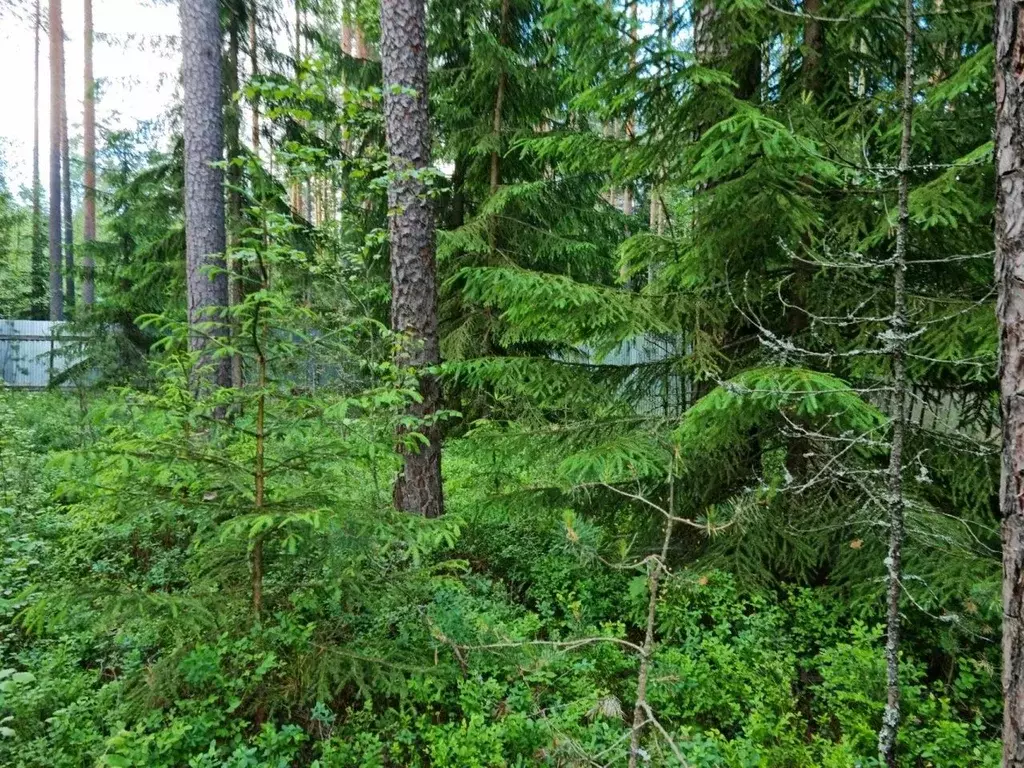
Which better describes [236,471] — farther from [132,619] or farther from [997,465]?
[997,465]

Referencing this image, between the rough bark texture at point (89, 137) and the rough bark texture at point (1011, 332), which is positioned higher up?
the rough bark texture at point (89, 137)

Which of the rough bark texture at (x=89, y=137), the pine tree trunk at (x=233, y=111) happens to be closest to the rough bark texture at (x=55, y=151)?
the rough bark texture at (x=89, y=137)

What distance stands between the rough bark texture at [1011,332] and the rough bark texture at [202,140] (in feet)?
22.2

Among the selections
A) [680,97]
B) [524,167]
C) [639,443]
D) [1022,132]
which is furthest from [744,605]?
[524,167]

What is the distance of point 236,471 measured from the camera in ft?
9.41

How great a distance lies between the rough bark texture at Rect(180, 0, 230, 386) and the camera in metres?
6.42

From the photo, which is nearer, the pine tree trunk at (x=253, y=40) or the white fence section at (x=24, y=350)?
the pine tree trunk at (x=253, y=40)

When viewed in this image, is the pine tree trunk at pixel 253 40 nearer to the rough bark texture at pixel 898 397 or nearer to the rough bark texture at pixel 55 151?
the rough bark texture at pixel 898 397

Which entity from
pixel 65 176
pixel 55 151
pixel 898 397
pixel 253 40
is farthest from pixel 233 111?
pixel 65 176

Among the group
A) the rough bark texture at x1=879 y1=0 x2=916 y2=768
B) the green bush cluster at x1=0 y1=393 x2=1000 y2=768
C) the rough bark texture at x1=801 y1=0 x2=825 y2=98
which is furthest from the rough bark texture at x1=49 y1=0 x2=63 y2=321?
the rough bark texture at x1=879 y1=0 x2=916 y2=768

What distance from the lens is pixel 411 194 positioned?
4738 millimetres

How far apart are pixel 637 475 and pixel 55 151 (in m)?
22.6

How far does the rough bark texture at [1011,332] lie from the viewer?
177 centimetres

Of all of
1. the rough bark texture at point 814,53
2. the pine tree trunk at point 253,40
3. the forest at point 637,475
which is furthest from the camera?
the pine tree trunk at point 253,40
